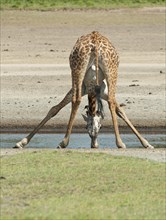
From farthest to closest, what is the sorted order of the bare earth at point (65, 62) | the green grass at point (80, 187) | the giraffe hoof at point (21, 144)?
the bare earth at point (65, 62), the giraffe hoof at point (21, 144), the green grass at point (80, 187)

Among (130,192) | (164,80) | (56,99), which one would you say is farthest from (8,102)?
(130,192)

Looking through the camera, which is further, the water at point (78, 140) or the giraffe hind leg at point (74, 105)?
the water at point (78, 140)

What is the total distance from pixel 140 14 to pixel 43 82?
14.4m

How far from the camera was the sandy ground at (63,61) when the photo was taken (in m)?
18.4

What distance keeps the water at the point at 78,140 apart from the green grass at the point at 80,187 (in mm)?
2833

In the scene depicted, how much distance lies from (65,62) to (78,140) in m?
7.60

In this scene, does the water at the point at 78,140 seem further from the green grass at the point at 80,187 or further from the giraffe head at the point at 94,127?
the green grass at the point at 80,187

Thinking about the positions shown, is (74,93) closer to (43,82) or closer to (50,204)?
(50,204)

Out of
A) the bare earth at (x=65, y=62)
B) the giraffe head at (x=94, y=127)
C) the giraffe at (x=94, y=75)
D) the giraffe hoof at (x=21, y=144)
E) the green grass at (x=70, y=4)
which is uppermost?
the giraffe at (x=94, y=75)

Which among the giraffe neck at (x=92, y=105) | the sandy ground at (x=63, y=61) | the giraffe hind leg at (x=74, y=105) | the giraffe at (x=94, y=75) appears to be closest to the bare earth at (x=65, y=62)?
the sandy ground at (x=63, y=61)

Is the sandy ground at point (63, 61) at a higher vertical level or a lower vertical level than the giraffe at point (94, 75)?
lower

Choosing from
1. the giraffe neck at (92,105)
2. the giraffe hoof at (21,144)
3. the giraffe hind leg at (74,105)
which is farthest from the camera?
the giraffe neck at (92,105)

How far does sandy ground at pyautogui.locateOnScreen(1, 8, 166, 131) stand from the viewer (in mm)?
18375

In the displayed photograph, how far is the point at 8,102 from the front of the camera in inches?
749
